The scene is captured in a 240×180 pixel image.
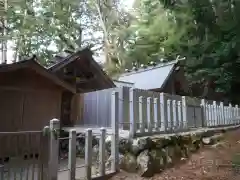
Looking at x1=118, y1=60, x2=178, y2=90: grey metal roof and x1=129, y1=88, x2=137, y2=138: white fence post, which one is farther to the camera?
x1=118, y1=60, x2=178, y2=90: grey metal roof

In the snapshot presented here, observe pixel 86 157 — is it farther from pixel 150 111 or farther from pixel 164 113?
pixel 164 113

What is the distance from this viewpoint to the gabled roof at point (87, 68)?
39.4 feet

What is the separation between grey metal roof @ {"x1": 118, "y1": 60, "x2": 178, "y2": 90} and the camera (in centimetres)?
1798

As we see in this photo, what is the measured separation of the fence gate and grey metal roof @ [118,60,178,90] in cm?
1343

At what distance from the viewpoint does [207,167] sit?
22.9 ft

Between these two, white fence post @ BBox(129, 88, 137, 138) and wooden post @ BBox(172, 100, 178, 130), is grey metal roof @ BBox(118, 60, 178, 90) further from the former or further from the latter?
white fence post @ BBox(129, 88, 137, 138)

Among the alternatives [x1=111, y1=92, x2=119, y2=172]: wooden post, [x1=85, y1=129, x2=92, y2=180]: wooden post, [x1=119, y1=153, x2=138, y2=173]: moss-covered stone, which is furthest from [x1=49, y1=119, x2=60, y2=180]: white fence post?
[x1=119, y1=153, x2=138, y2=173]: moss-covered stone

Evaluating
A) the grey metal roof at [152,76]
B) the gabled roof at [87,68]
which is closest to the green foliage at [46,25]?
the grey metal roof at [152,76]

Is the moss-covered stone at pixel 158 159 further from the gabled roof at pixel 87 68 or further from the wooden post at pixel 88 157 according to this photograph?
the gabled roof at pixel 87 68

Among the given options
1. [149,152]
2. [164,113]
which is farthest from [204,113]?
[149,152]

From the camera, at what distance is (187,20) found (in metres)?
20.3

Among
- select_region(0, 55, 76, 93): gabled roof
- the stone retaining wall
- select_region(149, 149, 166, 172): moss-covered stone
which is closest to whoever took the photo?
the stone retaining wall

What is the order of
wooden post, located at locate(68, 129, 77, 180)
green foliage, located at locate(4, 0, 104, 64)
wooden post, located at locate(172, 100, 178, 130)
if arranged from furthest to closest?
green foliage, located at locate(4, 0, 104, 64) < wooden post, located at locate(172, 100, 178, 130) < wooden post, located at locate(68, 129, 77, 180)

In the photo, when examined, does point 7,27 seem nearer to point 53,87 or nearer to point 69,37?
point 69,37
